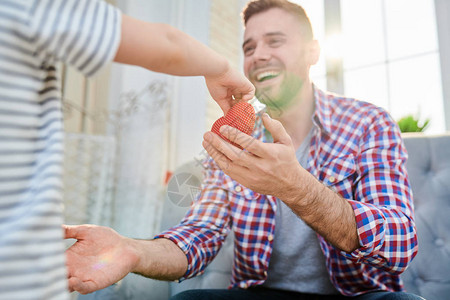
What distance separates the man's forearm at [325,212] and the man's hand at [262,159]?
0.08 ft

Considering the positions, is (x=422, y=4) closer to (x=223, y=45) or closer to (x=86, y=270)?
(x=223, y=45)

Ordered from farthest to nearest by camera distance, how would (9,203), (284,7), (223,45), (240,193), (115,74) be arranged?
(115,74) < (223,45) < (284,7) < (240,193) < (9,203)

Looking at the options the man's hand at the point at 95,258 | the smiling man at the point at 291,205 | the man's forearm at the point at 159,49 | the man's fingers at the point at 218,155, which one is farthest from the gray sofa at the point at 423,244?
the man's forearm at the point at 159,49

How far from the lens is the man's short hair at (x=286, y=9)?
1389 millimetres

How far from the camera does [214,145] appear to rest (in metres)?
0.71

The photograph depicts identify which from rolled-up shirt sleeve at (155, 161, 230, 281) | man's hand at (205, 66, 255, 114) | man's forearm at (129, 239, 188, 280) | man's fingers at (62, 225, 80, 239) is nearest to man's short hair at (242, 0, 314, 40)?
rolled-up shirt sleeve at (155, 161, 230, 281)

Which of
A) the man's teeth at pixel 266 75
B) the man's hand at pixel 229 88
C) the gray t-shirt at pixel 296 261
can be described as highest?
the man's teeth at pixel 266 75

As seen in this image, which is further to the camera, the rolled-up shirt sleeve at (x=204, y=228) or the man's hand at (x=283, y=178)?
the rolled-up shirt sleeve at (x=204, y=228)

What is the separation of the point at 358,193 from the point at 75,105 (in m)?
2.23

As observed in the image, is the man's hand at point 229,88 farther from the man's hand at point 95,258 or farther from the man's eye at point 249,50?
the man's eye at point 249,50

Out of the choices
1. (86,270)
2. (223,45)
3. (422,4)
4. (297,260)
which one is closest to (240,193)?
(297,260)

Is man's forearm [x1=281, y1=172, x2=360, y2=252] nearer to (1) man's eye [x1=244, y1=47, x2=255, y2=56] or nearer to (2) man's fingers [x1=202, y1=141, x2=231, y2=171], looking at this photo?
(2) man's fingers [x1=202, y1=141, x2=231, y2=171]

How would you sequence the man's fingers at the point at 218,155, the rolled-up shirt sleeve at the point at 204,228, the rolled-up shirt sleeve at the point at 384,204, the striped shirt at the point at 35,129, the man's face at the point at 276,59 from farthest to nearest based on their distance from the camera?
the man's face at the point at 276,59 → the rolled-up shirt sleeve at the point at 204,228 → the rolled-up shirt sleeve at the point at 384,204 → the man's fingers at the point at 218,155 → the striped shirt at the point at 35,129

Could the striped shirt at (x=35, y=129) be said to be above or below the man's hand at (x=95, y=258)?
above
